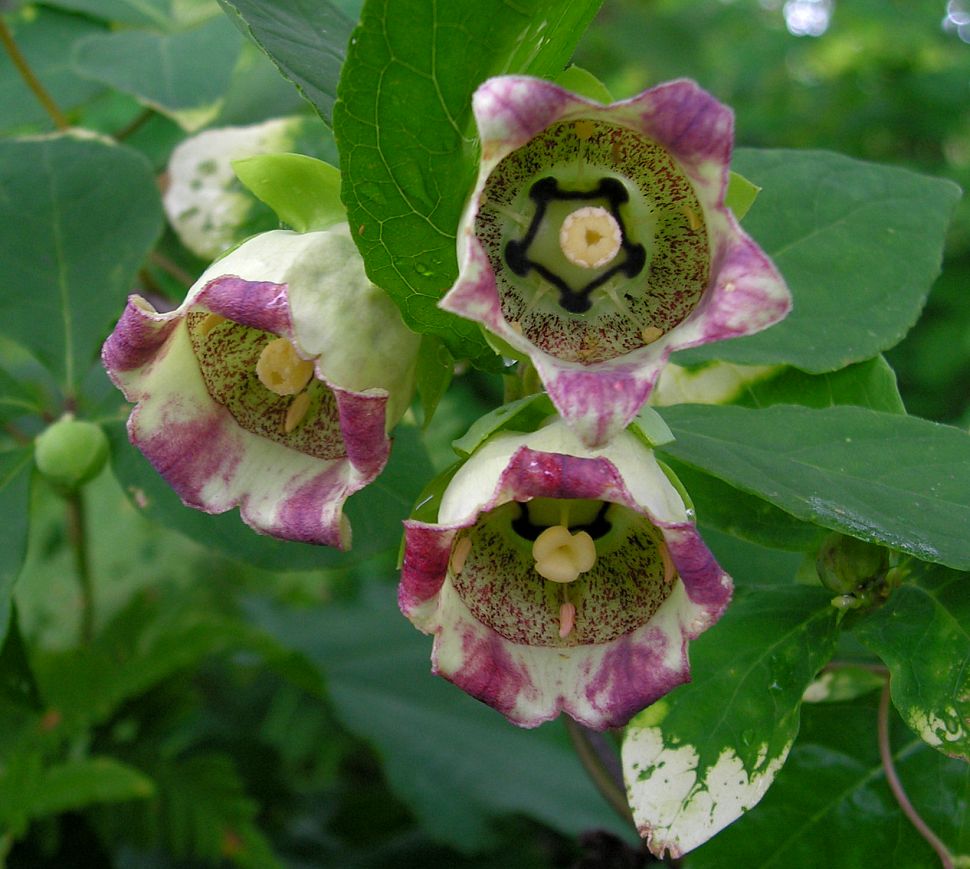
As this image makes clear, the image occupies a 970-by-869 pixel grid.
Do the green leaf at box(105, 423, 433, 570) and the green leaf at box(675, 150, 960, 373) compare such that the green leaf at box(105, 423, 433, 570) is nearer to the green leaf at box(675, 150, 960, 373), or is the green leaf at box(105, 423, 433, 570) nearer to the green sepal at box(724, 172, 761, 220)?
the green leaf at box(675, 150, 960, 373)

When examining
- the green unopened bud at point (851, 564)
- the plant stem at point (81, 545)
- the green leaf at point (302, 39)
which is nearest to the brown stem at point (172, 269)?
the plant stem at point (81, 545)

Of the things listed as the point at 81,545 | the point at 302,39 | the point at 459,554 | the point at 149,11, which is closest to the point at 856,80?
the point at 149,11

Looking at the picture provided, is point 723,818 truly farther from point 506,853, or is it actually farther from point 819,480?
point 506,853

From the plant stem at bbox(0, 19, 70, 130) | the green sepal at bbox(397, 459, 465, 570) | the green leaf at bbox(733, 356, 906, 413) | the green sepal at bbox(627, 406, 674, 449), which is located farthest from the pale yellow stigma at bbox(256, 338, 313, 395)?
the plant stem at bbox(0, 19, 70, 130)

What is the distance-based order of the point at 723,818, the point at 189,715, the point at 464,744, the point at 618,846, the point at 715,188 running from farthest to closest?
the point at 464,744 < the point at 189,715 < the point at 618,846 < the point at 723,818 < the point at 715,188

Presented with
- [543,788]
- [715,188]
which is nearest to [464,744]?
[543,788]

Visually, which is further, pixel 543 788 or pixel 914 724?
pixel 543 788

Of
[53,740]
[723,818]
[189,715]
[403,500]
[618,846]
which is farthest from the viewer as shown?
[189,715]
